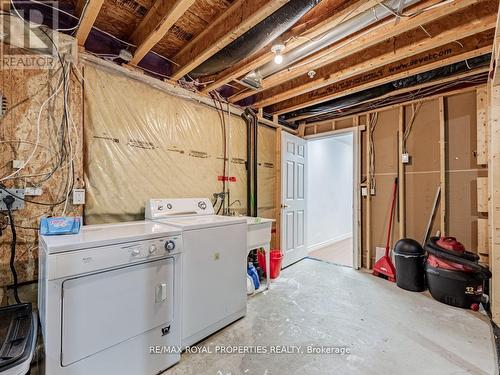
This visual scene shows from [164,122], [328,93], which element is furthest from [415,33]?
[164,122]

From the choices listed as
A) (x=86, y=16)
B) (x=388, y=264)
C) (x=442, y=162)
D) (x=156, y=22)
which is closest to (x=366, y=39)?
(x=156, y=22)

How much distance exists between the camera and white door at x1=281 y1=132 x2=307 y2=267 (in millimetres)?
3852

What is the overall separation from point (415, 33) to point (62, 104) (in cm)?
307

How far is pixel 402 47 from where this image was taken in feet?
7.20

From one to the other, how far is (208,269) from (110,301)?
751 millimetres

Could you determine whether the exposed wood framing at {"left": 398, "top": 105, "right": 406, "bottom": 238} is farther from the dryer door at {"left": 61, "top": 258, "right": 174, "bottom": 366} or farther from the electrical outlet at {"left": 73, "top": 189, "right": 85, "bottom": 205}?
the electrical outlet at {"left": 73, "top": 189, "right": 85, "bottom": 205}

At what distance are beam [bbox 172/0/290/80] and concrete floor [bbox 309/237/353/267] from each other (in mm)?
3686

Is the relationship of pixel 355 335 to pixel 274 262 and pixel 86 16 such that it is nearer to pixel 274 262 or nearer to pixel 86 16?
pixel 274 262

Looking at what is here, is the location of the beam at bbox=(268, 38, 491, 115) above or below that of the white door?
above

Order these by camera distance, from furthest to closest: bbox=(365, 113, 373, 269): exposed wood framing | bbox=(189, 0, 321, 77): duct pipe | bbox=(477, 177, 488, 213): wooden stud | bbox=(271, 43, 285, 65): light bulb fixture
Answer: bbox=(365, 113, 373, 269): exposed wood framing, bbox=(477, 177, 488, 213): wooden stud, bbox=(271, 43, 285, 65): light bulb fixture, bbox=(189, 0, 321, 77): duct pipe

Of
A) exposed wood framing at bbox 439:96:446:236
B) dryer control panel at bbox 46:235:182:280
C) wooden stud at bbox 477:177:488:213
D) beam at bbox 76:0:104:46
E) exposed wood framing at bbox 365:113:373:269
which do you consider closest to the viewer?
dryer control panel at bbox 46:235:182:280

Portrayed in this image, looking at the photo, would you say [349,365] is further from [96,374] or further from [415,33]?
[415,33]

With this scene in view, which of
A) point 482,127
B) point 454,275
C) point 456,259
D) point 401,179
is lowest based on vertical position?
point 454,275

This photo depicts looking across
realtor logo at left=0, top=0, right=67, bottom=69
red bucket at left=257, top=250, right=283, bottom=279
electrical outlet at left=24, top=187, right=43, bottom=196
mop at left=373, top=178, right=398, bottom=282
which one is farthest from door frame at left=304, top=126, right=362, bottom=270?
electrical outlet at left=24, top=187, right=43, bottom=196
